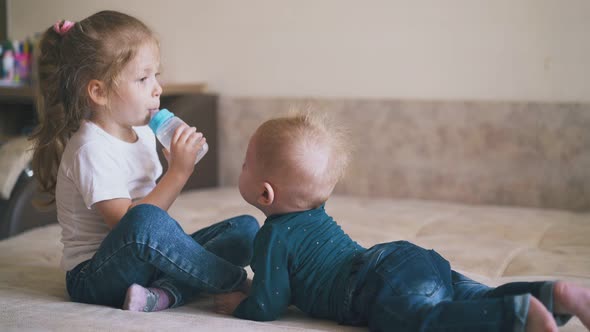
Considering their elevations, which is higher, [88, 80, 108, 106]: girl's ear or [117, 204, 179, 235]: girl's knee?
[88, 80, 108, 106]: girl's ear

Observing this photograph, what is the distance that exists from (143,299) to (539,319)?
0.64 meters

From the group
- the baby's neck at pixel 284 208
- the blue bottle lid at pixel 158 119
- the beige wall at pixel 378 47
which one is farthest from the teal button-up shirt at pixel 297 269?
the beige wall at pixel 378 47

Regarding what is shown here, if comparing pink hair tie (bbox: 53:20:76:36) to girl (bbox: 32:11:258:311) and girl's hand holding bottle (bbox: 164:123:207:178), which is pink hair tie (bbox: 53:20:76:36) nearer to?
girl (bbox: 32:11:258:311)

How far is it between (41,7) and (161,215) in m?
2.46

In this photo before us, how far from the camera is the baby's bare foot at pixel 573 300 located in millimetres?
971

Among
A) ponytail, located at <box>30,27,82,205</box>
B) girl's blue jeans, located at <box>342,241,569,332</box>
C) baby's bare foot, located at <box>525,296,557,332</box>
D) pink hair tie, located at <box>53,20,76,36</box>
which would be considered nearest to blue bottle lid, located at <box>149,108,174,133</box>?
ponytail, located at <box>30,27,82,205</box>

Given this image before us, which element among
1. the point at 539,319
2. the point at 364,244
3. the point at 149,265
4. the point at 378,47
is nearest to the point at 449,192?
the point at 378,47

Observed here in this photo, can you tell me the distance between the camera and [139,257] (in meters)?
1.22

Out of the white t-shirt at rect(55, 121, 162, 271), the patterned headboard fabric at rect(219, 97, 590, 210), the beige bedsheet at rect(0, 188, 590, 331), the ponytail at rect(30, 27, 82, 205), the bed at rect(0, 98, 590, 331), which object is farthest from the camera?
the patterned headboard fabric at rect(219, 97, 590, 210)

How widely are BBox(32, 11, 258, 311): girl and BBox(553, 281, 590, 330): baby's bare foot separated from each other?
0.55m

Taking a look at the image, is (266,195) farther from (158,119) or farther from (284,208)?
(158,119)

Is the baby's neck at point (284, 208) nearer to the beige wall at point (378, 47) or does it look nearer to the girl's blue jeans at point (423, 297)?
the girl's blue jeans at point (423, 297)

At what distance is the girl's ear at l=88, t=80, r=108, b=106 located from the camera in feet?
4.54

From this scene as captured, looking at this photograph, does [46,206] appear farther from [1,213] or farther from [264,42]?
[264,42]
